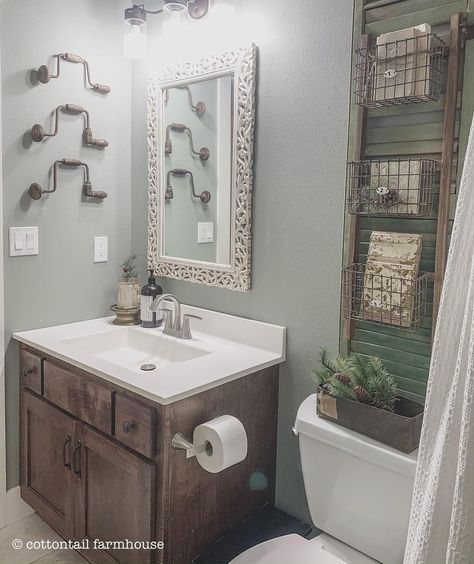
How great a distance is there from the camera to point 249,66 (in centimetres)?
184

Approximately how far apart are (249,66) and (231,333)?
1.00 meters

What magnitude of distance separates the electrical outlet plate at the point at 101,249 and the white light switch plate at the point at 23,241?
0.27 m

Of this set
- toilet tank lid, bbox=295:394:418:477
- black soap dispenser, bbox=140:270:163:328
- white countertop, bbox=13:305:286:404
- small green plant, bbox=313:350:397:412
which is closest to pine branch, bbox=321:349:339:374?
small green plant, bbox=313:350:397:412

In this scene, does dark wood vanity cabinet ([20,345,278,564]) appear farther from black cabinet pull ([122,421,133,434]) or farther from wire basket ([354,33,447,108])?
wire basket ([354,33,447,108])

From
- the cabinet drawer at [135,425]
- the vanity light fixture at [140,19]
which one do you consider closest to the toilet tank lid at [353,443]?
the cabinet drawer at [135,425]

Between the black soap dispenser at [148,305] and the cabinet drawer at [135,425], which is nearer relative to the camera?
the cabinet drawer at [135,425]

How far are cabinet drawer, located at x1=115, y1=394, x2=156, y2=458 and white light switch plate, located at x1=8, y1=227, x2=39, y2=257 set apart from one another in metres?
0.77

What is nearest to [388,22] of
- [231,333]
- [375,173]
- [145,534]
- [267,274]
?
[375,173]

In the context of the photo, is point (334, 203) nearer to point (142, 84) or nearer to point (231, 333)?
point (231, 333)

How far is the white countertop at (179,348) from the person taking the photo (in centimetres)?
156

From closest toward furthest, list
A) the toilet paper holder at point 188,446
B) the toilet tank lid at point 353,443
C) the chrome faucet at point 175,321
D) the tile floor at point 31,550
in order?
the toilet tank lid at point 353,443
the toilet paper holder at point 188,446
the tile floor at point 31,550
the chrome faucet at point 175,321

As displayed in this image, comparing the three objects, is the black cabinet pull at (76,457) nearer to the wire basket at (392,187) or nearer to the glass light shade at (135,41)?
the wire basket at (392,187)

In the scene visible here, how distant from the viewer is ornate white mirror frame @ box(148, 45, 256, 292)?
6.10 feet

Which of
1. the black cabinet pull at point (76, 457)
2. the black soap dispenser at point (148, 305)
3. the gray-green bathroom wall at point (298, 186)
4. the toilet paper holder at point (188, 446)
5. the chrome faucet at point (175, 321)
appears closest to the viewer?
the toilet paper holder at point (188, 446)
